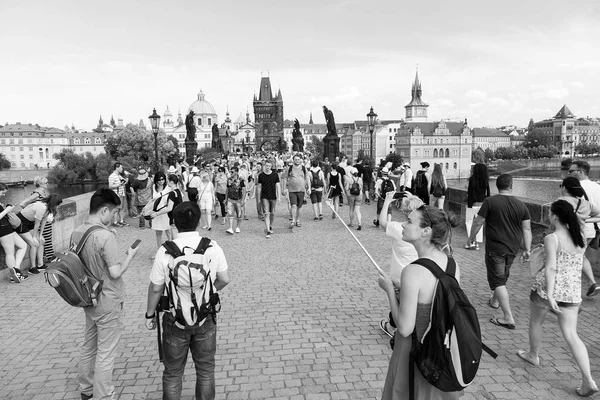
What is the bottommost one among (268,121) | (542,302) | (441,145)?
(542,302)

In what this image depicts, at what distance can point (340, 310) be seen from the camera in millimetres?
6000

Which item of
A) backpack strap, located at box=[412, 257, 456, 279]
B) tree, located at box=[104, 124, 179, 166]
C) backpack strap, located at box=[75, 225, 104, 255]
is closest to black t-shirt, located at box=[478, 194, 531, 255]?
backpack strap, located at box=[412, 257, 456, 279]

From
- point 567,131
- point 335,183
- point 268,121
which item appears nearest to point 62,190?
point 268,121

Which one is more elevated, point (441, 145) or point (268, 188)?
point (441, 145)

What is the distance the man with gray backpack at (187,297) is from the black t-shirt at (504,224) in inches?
142

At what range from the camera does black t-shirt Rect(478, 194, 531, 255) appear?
5453 millimetres

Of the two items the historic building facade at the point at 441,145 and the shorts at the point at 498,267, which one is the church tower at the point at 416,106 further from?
the shorts at the point at 498,267

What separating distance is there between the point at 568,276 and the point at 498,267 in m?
1.38

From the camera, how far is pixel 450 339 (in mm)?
2471

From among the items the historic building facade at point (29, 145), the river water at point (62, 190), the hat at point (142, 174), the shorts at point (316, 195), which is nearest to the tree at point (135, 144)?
the river water at point (62, 190)

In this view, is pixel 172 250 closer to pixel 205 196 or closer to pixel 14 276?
pixel 14 276

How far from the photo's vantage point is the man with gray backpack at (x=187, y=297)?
326cm

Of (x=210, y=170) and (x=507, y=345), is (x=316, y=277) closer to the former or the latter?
(x=507, y=345)

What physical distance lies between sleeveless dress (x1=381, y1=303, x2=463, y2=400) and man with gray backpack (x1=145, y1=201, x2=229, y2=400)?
1.37m
